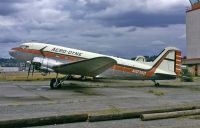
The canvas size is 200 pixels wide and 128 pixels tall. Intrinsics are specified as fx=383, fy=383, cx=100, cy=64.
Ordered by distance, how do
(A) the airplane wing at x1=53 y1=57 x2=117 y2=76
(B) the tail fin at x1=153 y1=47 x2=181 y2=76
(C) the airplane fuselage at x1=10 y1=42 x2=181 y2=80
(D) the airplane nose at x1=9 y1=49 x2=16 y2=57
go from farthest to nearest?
(B) the tail fin at x1=153 y1=47 x2=181 y2=76 → (D) the airplane nose at x1=9 y1=49 x2=16 y2=57 → (C) the airplane fuselage at x1=10 y1=42 x2=181 y2=80 → (A) the airplane wing at x1=53 y1=57 x2=117 y2=76

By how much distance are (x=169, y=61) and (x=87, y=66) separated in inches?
321

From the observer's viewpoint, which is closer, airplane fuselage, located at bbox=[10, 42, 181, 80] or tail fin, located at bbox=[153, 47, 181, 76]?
airplane fuselage, located at bbox=[10, 42, 181, 80]

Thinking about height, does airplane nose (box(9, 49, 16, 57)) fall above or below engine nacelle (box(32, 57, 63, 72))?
above

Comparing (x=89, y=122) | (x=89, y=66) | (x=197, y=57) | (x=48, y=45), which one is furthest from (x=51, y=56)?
(x=197, y=57)

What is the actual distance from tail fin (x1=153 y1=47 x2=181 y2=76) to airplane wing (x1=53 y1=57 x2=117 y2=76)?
6.15 metres

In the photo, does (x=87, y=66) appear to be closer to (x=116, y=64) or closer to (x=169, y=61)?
(x=116, y=64)

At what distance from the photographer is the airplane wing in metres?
24.0

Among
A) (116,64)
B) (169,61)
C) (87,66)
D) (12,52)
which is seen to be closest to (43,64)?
(87,66)

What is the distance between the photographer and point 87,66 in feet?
83.3

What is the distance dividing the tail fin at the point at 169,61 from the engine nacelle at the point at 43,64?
8.88 metres

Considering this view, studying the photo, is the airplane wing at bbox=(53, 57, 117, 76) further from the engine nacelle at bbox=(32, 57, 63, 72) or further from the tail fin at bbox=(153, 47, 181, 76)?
the tail fin at bbox=(153, 47, 181, 76)

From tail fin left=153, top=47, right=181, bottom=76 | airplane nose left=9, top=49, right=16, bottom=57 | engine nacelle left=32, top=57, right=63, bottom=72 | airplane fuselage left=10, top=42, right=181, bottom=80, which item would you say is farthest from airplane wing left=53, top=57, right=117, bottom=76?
tail fin left=153, top=47, right=181, bottom=76

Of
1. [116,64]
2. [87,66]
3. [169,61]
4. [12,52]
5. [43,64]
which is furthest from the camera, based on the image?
[169,61]

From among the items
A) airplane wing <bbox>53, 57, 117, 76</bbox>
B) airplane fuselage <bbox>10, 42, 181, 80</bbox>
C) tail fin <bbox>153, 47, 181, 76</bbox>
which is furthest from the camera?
tail fin <bbox>153, 47, 181, 76</bbox>
